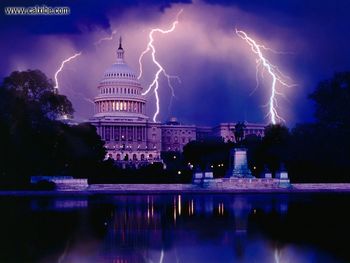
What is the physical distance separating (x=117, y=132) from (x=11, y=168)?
59.2m

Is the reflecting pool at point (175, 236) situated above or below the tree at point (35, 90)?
below

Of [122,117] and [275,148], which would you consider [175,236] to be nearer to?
[275,148]

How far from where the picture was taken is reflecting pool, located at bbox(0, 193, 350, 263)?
11.2 metres

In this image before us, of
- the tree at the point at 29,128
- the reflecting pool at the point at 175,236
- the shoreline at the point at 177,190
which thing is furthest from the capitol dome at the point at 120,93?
the reflecting pool at the point at 175,236

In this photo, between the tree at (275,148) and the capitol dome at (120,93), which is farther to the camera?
the capitol dome at (120,93)

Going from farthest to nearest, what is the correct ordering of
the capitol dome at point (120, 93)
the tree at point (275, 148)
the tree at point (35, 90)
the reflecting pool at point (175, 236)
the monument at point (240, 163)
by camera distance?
the capitol dome at point (120, 93) < the tree at point (275, 148) < the monument at point (240, 163) < the tree at point (35, 90) < the reflecting pool at point (175, 236)

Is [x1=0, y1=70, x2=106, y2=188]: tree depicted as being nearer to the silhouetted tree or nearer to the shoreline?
the shoreline

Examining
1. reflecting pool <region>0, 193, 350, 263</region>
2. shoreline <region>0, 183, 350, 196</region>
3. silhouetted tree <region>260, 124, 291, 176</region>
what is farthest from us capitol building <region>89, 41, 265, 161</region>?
reflecting pool <region>0, 193, 350, 263</region>

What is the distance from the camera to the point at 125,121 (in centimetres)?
9950

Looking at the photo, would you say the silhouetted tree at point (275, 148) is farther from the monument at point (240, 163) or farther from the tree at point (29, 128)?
the tree at point (29, 128)

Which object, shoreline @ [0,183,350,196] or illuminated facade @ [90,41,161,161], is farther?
illuminated facade @ [90,41,161,161]

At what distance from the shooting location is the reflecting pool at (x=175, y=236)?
1118 cm

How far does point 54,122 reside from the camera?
1671 inches

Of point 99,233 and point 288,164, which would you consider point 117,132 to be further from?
point 99,233
